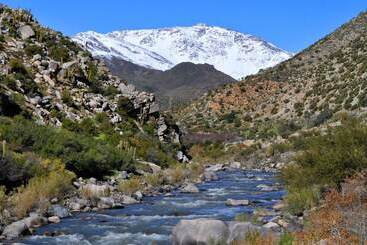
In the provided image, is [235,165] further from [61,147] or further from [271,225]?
[271,225]

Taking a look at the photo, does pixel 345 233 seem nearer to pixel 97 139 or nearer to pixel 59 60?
pixel 97 139

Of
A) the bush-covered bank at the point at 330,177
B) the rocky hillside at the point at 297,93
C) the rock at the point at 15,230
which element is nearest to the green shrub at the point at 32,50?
the bush-covered bank at the point at 330,177

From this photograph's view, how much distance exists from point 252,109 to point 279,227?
70.7 metres

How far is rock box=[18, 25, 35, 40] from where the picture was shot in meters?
49.3

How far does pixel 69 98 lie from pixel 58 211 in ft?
72.6

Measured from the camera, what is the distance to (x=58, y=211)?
66.9 ft

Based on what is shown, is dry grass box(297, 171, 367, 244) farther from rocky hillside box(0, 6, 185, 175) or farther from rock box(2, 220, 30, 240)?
rocky hillside box(0, 6, 185, 175)

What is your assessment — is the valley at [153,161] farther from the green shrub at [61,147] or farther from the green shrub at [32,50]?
the green shrub at [32,50]

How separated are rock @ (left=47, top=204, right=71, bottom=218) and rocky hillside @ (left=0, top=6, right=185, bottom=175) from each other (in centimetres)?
760

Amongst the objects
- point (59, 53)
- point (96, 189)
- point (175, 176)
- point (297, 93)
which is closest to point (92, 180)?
point (96, 189)

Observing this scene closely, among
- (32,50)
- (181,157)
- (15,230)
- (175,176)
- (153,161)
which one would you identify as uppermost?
(32,50)

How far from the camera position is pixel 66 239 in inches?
657

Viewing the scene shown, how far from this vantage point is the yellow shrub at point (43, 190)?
64.1 ft

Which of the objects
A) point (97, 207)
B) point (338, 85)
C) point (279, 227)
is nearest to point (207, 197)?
point (97, 207)
